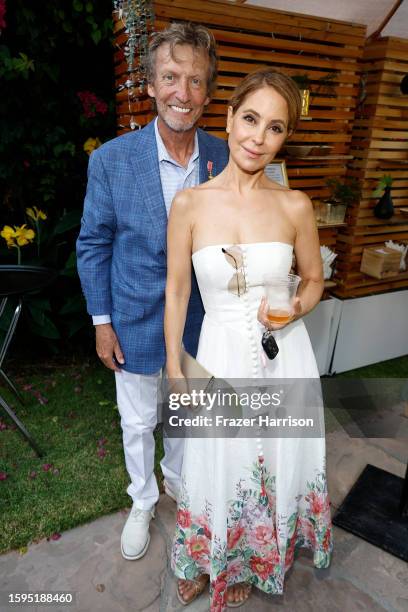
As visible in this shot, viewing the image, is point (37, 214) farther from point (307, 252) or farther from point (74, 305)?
point (307, 252)

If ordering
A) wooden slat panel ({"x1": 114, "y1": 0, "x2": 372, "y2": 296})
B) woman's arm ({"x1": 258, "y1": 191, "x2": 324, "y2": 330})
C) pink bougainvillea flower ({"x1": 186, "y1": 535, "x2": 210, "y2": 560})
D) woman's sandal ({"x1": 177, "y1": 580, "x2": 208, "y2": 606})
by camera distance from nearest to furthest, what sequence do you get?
woman's arm ({"x1": 258, "y1": 191, "x2": 324, "y2": 330}) < pink bougainvillea flower ({"x1": 186, "y1": 535, "x2": 210, "y2": 560}) < woman's sandal ({"x1": 177, "y1": 580, "x2": 208, "y2": 606}) < wooden slat panel ({"x1": 114, "y1": 0, "x2": 372, "y2": 296})

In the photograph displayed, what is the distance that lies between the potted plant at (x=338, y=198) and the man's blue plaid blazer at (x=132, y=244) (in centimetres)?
208

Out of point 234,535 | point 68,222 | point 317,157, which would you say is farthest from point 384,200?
point 234,535

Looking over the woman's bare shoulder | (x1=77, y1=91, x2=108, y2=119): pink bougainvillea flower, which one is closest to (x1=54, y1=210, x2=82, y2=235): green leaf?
(x1=77, y1=91, x2=108, y2=119): pink bougainvillea flower

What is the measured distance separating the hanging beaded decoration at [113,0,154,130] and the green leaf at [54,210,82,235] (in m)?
1.24

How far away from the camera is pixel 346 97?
154 inches

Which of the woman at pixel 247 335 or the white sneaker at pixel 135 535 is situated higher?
the woman at pixel 247 335

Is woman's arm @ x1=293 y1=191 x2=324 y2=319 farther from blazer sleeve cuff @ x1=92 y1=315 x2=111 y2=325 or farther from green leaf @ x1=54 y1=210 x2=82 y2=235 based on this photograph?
green leaf @ x1=54 y1=210 x2=82 y2=235

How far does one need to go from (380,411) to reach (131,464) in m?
2.46

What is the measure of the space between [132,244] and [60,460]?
193 centimetres

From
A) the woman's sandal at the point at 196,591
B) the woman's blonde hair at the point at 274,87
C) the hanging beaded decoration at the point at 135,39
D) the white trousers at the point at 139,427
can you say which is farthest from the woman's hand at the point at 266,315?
the hanging beaded decoration at the point at 135,39

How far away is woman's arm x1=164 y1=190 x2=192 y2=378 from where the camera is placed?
1.78 meters

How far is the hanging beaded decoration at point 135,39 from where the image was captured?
2867 mm

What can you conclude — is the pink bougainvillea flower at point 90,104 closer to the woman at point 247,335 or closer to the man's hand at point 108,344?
the man's hand at point 108,344
